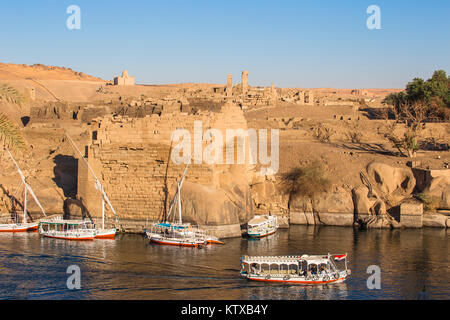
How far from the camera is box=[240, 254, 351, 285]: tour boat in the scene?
66.9ft

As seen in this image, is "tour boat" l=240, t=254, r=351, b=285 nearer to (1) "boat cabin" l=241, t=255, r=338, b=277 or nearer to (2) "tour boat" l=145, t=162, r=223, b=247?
(1) "boat cabin" l=241, t=255, r=338, b=277

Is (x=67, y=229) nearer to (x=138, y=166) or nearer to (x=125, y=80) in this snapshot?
(x=138, y=166)

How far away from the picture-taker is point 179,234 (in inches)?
1038

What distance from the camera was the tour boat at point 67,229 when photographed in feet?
89.8

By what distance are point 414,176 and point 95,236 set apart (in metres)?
17.3

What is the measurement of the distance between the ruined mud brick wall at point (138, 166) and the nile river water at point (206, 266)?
1.60 meters

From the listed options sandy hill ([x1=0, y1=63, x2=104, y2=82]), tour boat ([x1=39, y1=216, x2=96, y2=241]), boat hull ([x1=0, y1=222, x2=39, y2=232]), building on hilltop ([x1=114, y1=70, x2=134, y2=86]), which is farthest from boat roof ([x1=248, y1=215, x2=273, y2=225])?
sandy hill ([x1=0, y1=63, x2=104, y2=82])

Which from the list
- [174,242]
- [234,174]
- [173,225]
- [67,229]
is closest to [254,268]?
[174,242]

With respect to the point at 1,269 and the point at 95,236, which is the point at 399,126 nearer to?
the point at 95,236

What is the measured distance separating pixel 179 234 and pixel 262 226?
14.1 feet

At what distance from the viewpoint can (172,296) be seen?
60.3ft

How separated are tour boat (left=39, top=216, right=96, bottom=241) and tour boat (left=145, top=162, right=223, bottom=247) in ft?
8.96

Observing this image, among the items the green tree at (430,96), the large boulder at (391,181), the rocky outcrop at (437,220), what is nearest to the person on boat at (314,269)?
the rocky outcrop at (437,220)

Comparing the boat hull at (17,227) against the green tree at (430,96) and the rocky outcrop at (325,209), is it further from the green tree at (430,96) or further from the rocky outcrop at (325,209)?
the green tree at (430,96)
